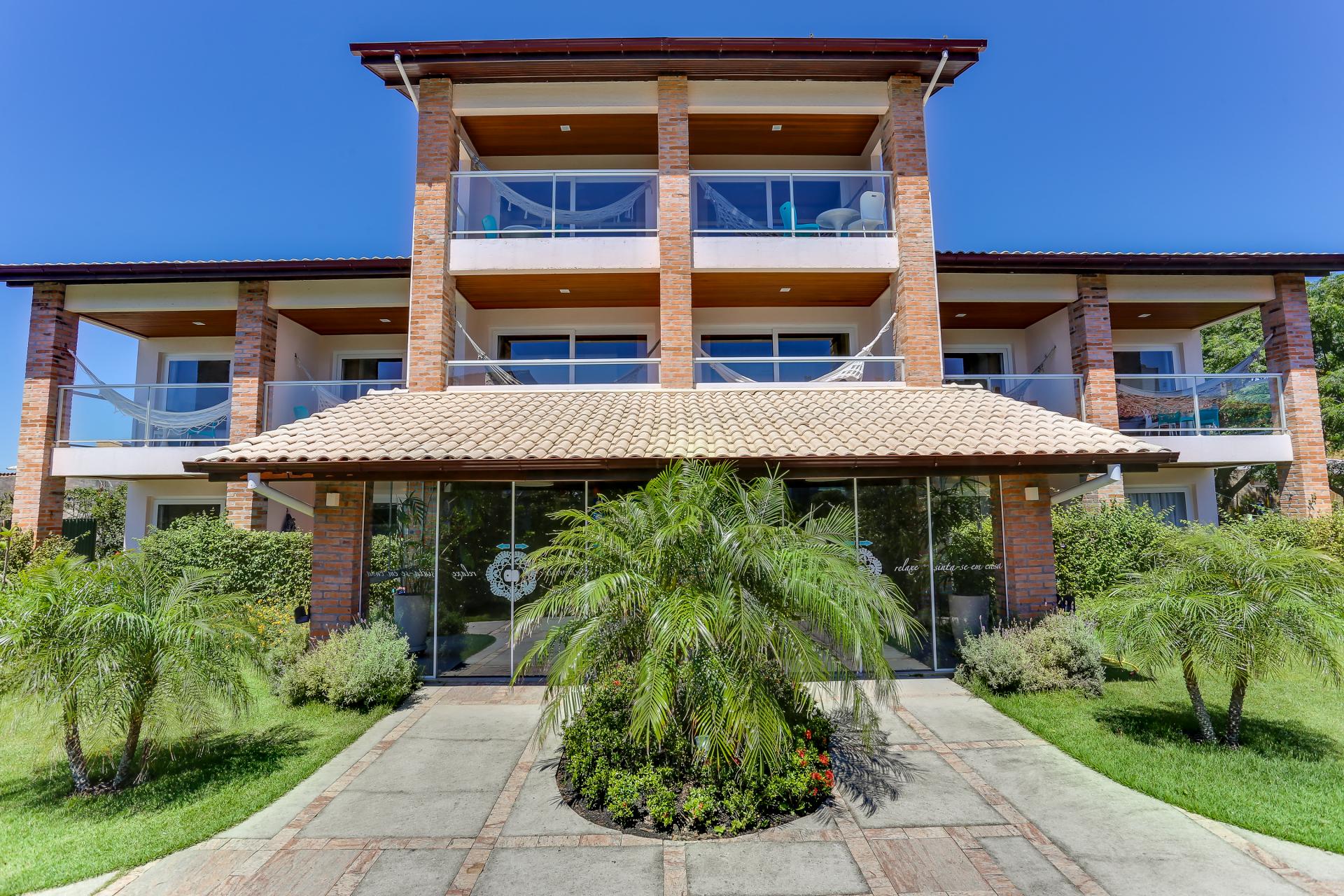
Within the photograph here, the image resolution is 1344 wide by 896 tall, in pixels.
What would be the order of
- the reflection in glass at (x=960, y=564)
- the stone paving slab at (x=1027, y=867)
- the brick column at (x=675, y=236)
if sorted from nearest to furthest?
the stone paving slab at (x=1027, y=867)
the reflection in glass at (x=960, y=564)
the brick column at (x=675, y=236)

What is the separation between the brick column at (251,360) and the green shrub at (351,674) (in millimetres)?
7543

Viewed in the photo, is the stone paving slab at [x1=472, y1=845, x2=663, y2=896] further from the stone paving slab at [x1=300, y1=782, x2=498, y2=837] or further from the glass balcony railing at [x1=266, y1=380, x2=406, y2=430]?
the glass balcony railing at [x1=266, y1=380, x2=406, y2=430]

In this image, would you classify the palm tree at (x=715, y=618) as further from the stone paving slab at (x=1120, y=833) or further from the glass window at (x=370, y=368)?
the glass window at (x=370, y=368)

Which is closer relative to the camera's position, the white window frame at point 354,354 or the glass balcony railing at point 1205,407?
the glass balcony railing at point 1205,407

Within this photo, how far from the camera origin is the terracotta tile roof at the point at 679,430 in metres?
8.53

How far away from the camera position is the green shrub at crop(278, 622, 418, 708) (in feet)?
26.7

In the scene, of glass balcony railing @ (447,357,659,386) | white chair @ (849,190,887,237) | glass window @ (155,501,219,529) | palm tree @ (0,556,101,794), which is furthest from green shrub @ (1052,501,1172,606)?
glass window @ (155,501,219,529)

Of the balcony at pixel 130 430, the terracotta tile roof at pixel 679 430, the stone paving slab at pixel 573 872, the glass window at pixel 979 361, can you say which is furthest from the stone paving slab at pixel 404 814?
the glass window at pixel 979 361

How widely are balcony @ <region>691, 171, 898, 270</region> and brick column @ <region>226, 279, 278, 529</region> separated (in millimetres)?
10091

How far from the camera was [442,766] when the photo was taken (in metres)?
6.57

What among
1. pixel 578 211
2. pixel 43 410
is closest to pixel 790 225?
pixel 578 211

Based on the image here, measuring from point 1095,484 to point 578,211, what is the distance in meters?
10.1

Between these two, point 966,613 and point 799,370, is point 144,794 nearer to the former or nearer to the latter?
point 966,613

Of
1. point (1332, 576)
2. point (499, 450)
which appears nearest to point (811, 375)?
point (499, 450)
